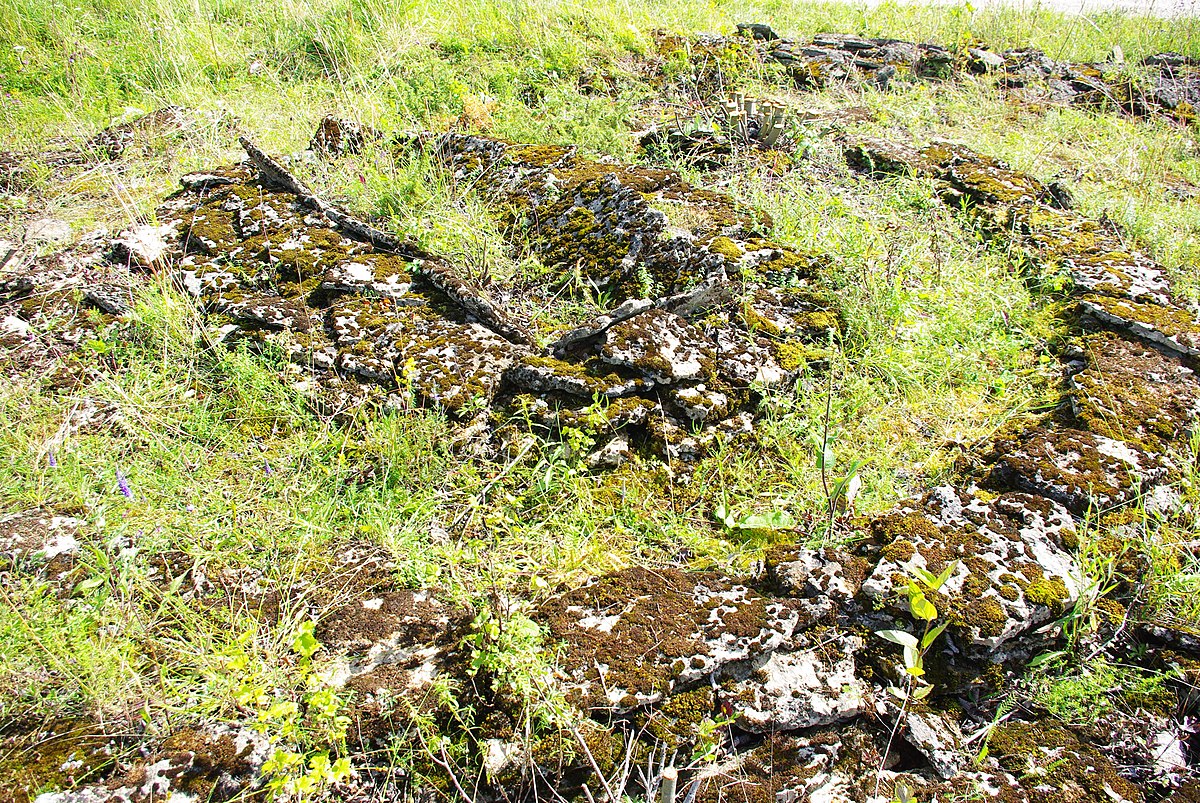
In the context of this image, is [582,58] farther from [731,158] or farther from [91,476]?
[91,476]

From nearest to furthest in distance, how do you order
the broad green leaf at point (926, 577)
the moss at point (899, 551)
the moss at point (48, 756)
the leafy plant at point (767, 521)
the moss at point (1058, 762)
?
1. the moss at point (48, 756)
2. the moss at point (1058, 762)
3. the broad green leaf at point (926, 577)
4. the moss at point (899, 551)
5. the leafy plant at point (767, 521)

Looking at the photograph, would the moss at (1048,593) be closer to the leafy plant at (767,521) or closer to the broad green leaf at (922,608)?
the broad green leaf at (922,608)

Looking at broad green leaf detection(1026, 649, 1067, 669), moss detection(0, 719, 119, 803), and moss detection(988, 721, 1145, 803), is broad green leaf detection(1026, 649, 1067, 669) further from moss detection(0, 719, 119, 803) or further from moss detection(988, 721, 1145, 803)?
moss detection(0, 719, 119, 803)

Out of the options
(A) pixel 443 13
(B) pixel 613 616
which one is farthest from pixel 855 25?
(B) pixel 613 616

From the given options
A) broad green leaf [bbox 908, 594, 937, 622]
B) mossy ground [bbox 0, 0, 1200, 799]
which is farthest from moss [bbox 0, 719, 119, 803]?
broad green leaf [bbox 908, 594, 937, 622]

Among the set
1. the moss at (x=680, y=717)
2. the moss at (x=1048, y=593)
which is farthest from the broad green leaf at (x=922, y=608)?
the moss at (x=680, y=717)

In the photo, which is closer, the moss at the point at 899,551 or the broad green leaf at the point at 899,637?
the broad green leaf at the point at 899,637

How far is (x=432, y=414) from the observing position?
9.12 feet

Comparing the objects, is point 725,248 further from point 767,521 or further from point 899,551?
point 899,551

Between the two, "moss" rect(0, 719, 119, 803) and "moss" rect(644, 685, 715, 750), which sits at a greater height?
"moss" rect(0, 719, 119, 803)

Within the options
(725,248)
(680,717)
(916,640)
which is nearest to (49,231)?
(725,248)

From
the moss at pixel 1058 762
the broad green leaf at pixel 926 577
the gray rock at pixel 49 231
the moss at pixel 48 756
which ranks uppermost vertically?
the gray rock at pixel 49 231

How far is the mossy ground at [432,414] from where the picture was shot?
2.10 m

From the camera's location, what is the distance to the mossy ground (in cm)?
210
